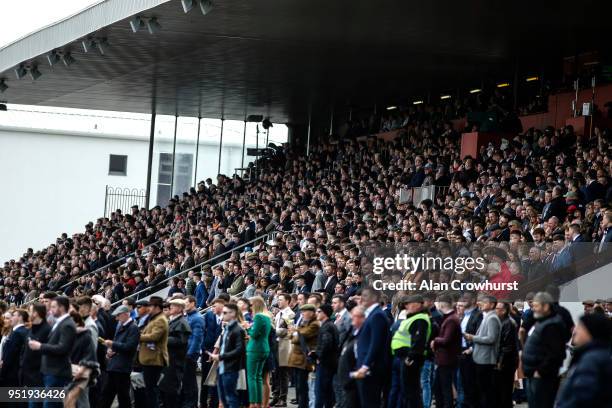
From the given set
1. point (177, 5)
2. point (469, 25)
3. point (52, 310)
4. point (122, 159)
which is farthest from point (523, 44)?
point (122, 159)

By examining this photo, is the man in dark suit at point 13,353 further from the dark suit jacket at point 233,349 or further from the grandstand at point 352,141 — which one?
the grandstand at point 352,141

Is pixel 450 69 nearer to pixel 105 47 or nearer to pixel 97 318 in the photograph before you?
pixel 105 47

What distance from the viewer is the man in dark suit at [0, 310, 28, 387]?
1337cm

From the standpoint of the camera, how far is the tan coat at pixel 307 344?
14633 mm

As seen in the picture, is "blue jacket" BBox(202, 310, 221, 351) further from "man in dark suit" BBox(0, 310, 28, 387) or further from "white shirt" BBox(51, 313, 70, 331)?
"white shirt" BBox(51, 313, 70, 331)

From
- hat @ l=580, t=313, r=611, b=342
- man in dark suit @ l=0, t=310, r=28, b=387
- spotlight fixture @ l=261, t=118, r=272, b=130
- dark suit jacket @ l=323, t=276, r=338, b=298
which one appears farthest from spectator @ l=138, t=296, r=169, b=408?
spotlight fixture @ l=261, t=118, r=272, b=130

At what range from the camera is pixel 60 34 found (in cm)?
2680

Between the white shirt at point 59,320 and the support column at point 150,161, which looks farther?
the support column at point 150,161

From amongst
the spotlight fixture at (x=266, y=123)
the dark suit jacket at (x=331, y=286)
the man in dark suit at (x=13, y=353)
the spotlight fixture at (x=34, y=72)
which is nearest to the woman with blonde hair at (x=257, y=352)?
the man in dark suit at (x=13, y=353)

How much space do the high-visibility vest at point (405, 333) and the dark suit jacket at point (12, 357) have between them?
13.8ft

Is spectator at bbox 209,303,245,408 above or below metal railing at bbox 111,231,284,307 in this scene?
below

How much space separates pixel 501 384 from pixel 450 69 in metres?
17.0

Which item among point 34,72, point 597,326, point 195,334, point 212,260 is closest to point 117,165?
point 34,72

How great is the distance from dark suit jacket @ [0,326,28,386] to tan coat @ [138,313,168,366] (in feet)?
4.86
